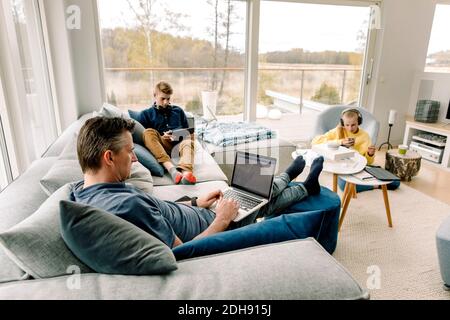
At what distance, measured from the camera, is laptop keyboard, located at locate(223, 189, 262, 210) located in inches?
68.1

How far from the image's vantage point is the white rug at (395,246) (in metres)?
1.84

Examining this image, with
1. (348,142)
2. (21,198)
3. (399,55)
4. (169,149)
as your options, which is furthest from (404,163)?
(21,198)

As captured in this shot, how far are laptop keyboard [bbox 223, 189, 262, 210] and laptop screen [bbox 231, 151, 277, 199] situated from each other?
0.29 feet

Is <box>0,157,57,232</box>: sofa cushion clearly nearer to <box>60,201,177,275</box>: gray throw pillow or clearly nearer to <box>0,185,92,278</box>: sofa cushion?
<box>0,185,92,278</box>: sofa cushion

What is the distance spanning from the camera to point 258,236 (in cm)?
103

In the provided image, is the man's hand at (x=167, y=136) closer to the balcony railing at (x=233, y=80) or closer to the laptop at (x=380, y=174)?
the balcony railing at (x=233, y=80)

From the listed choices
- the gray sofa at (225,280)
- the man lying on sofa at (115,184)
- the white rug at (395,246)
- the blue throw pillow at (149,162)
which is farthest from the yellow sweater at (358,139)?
the gray sofa at (225,280)

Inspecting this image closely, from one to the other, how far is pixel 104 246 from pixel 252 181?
121 cm

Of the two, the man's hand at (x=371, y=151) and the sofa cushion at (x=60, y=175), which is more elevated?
the sofa cushion at (x=60, y=175)

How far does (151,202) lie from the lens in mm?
1255

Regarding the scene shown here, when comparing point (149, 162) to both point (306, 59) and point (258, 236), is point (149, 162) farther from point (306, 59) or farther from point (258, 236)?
point (306, 59)

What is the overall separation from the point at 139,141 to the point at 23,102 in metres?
1.05

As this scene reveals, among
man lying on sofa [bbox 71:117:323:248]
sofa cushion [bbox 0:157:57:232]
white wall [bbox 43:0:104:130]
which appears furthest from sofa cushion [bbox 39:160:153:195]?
white wall [bbox 43:0:104:130]

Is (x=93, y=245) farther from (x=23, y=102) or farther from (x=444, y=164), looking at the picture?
(x=444, y=164)
